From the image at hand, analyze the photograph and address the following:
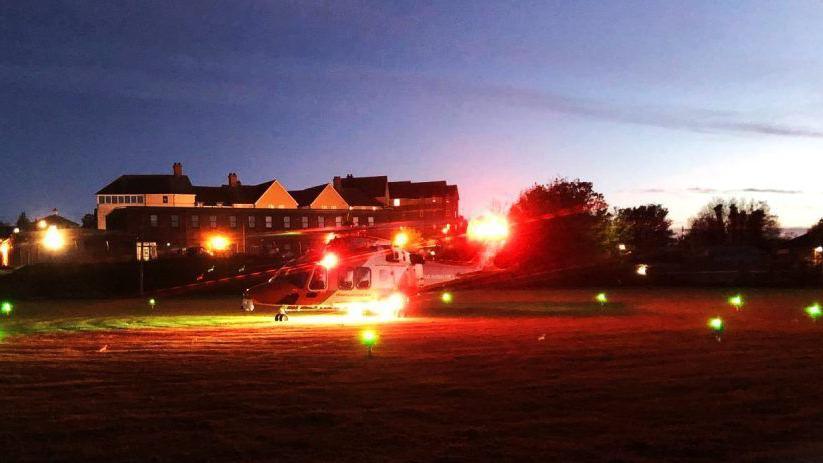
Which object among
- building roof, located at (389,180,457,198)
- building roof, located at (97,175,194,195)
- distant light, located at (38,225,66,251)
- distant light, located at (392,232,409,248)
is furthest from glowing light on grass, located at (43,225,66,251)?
building roof, located at (389,180,457,198)

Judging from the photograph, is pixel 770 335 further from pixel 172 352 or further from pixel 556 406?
pixel 172 352

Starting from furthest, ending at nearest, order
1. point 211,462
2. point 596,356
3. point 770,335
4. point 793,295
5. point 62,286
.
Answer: point 62,286, point 793,295, point 770,335, point 596,356, point 211,462

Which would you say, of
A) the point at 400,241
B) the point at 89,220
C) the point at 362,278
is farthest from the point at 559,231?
the point at 89,220

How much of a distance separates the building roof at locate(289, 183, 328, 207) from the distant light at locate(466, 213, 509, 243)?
29242 millimetres

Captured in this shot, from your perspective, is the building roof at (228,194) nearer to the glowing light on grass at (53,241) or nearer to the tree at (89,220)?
the glowing light on grass at (53,241)

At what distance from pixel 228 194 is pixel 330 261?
55243 mm

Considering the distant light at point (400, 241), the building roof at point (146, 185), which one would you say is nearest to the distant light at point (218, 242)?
the building roof at point (146, 185)

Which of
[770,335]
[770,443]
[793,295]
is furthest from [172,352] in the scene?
[793,295]

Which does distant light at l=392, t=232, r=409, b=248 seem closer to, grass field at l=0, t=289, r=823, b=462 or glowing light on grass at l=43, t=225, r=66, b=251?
grass field at l=0, t=289, r=823, b=462

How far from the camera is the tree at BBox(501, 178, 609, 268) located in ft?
156

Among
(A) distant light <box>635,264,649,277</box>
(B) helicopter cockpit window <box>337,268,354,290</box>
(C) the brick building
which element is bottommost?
(A) distant light <box>635,264,649,277</box>

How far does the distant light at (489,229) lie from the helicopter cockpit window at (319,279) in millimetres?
26320

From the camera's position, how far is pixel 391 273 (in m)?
24.8

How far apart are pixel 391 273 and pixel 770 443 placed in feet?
57.0
